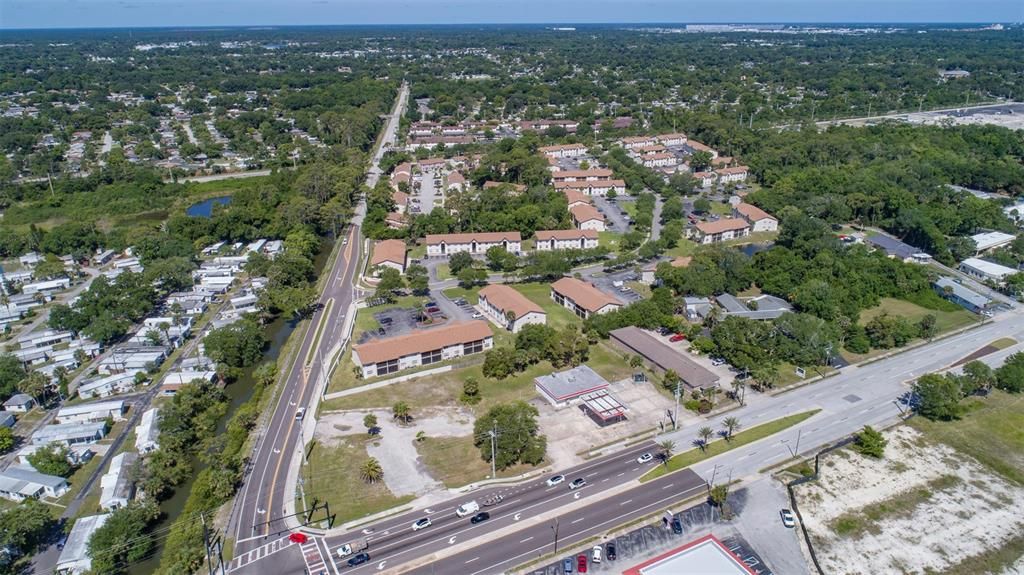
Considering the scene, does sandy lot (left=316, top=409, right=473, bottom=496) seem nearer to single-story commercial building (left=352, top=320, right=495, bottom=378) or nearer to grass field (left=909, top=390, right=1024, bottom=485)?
single-story commercial building (left=352, top=320, right=495, bottom=378)

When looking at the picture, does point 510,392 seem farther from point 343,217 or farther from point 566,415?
point 343,217

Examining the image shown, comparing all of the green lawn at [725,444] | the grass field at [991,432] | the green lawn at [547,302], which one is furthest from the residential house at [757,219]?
the green lawn at [725,444]

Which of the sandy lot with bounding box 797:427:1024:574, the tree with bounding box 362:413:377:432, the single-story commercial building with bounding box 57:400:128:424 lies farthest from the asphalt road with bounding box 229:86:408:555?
the sandy lot with bounding box 797:427:1024:574

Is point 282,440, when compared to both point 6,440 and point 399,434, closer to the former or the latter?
point 399,434

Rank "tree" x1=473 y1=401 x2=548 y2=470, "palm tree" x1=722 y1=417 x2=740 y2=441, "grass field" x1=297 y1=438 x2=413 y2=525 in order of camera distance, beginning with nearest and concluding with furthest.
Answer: "grass field" x1=297 y1=438 x2=413 y2=525 < "tree" x1=473 y1=401 x2=548 y2=470 < "palm tree" x1=722 y1=417 x2=740 y2=441

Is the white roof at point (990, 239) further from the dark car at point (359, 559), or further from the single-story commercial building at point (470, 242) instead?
the dark car at point (359, 559)
